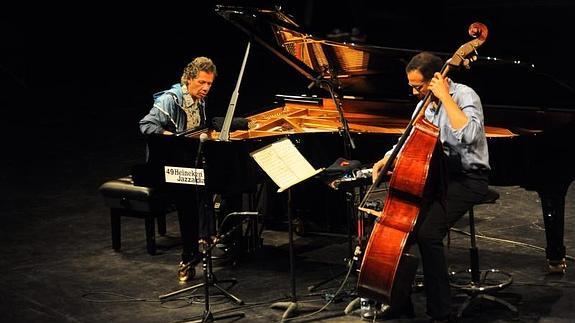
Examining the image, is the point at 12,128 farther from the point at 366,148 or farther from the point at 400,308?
the point at 400,308

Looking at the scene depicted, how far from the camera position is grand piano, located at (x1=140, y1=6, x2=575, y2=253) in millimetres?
6391

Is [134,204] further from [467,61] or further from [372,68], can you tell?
[467,61]

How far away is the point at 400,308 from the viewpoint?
232 inches

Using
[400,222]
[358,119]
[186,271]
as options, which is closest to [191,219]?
[186,271]

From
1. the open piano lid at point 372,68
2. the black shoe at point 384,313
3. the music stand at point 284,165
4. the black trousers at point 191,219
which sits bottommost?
the black shoe at point 384,313

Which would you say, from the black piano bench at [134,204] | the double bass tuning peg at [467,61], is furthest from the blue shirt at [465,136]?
the black piano bench at [134,204]

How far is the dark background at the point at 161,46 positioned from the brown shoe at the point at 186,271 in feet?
19.0

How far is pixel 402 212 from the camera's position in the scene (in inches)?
216

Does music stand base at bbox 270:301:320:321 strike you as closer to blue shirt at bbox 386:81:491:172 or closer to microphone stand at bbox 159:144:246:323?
microphone stand at bbox 159:144:246:323

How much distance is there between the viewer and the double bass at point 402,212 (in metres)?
5.41

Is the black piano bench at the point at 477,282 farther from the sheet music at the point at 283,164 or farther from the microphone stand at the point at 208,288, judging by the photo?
the microphone stand at the point at 208,288

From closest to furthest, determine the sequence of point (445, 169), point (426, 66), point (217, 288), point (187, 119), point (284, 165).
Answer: point (445, 169) < point (426, 66) < point (284, 165) < point (217, 288) < point (187, 119)

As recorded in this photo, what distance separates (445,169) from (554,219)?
4.20 ft

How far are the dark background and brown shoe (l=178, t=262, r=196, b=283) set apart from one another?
5.79 meters
